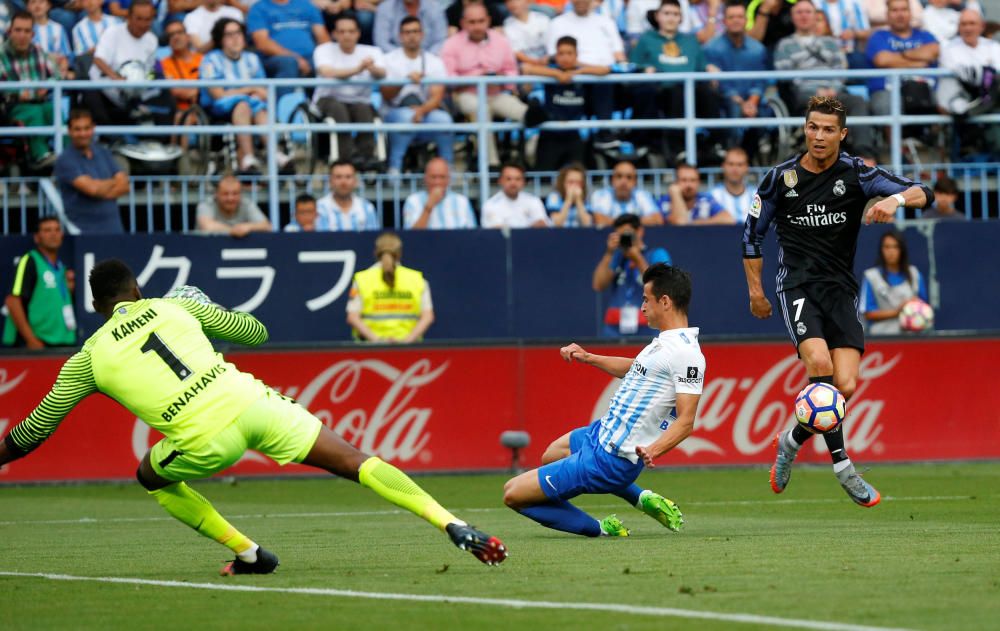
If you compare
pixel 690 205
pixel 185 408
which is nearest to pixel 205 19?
pixel 690 205

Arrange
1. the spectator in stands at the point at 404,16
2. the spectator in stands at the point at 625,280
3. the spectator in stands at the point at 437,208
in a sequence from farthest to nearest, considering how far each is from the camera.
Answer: the spectator in stands at the point at 404,16 → the spectator in stands at the point at 437,208 → the spectator in stands at the point at 625,280

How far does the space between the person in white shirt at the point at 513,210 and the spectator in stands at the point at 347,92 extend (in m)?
1.47

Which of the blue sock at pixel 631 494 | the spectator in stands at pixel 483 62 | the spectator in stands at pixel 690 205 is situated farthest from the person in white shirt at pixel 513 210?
the blue sock at pixel 631 494

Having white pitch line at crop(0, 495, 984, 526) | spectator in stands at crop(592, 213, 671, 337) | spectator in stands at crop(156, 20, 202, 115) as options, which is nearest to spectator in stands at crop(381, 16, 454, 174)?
spectator in stands at crop(156, 20, 202, 115)

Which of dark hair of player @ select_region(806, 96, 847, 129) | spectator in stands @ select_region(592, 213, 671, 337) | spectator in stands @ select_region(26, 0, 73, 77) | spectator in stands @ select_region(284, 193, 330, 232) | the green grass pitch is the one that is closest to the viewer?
the green grass pitch

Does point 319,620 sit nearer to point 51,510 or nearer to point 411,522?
point 411,522

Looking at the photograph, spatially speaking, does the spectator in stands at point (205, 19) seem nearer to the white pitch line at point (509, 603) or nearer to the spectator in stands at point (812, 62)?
the spectator in stands at point (812, 62)

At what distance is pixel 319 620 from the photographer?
6758mm

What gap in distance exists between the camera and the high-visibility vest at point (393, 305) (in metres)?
17.3

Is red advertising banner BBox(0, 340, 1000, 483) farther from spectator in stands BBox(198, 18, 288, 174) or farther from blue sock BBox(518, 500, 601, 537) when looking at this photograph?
blue sock BBox(518, 500, 601, 537)

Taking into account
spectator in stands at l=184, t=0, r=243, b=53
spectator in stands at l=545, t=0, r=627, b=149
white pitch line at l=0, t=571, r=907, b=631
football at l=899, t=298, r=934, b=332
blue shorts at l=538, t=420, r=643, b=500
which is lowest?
football at l=899, t=298, r=934, b=332

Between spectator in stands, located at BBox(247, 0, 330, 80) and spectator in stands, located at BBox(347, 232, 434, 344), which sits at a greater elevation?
spectator in stands, located at BBox(247, 0, 330, 80)

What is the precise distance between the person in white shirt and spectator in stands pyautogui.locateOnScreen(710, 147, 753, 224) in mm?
2011

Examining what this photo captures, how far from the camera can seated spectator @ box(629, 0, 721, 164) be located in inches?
749
